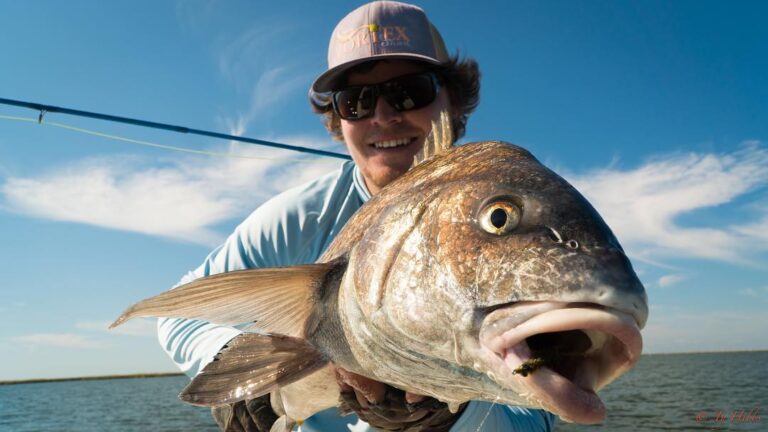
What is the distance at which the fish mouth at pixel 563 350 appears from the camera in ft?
4.24

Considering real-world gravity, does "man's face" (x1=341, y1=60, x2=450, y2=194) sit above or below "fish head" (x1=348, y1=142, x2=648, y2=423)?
above

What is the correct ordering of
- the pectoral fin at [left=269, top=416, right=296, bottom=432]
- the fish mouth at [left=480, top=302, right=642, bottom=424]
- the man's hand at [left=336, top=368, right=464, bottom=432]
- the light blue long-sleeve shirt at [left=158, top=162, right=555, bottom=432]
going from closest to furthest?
the fish mouth at [left=480, top=302, right=642, bottom=424] < the man's hand at [left=336, top=368, right=464, bottom=432] < the pectoral fin at [left=269, top=416, right=296, bottom=432] < the light blue long-sleeve shirt at [left=158, top=162, right=555, bottom=432]

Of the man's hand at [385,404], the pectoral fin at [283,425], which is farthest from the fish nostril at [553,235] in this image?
the pectoral fin at [283,425]

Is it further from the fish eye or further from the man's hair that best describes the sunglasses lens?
the fish eye

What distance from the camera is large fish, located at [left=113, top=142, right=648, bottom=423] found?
1354mm

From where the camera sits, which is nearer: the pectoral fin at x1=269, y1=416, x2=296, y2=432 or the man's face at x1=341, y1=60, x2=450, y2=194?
the pectoral fin at x1=269, y1=416, x2=296, y2=432

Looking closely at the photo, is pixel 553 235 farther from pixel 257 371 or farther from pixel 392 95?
pixel 392 95

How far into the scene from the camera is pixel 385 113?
13.1ft

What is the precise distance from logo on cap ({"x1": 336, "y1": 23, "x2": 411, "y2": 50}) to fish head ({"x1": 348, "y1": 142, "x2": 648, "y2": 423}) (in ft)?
7.28

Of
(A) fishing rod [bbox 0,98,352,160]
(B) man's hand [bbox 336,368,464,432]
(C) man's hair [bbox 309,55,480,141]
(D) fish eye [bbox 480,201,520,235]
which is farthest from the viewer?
(A) fishing rod [bbox 0,98,352,160]

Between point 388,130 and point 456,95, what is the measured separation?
1067 millimetres

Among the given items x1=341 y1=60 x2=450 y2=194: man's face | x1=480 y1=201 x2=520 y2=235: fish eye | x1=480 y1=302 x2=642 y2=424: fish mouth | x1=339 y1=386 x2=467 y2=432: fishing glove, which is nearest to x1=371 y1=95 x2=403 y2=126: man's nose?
x1=341 y1=60 x2=450 y2=194: man's face

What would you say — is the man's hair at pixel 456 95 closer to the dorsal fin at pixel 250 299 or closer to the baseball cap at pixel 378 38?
the baseball cap at pixel 378 38

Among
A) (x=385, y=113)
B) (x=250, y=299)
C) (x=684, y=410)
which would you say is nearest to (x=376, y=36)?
(x=385, y=113)
